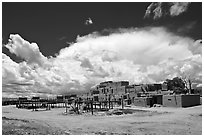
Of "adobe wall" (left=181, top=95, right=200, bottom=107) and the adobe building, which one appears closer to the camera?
the adobe building

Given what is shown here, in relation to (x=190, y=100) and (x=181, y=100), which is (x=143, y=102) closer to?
(x=181, y=100)

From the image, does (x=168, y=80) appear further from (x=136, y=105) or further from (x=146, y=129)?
(x=146, y=129)

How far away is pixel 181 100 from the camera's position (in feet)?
125

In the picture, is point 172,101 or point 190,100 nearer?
point 190,100

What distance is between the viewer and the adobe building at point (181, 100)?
38.5 metres

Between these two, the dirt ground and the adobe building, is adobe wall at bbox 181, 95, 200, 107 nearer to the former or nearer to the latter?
the adobe building

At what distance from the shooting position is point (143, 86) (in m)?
59.4

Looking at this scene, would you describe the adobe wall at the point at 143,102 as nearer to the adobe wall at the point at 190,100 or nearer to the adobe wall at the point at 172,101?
the adobe wall at the point at 172,101

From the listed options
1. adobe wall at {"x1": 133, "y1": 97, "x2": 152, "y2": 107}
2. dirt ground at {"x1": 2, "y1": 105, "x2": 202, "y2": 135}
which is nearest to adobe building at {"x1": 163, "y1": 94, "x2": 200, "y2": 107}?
adobe wall at {"x1": 133, "y1": 97, "x2": 152, "y2": 107}

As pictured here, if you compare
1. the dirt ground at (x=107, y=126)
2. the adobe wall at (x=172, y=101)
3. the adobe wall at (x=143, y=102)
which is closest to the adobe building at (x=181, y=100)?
the adobe wall at (x=172, y=101)

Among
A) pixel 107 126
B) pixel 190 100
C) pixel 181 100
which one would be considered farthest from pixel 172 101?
pixel 107 126

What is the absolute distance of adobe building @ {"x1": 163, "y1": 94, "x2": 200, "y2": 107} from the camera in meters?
38.5

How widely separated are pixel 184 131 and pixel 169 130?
41.1 inches

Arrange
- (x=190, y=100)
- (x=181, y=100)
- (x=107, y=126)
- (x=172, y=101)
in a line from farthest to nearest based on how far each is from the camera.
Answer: (x=172, y=101) < (x=190, y=100) < (x=181, y=100) < (x=107, y=126)
